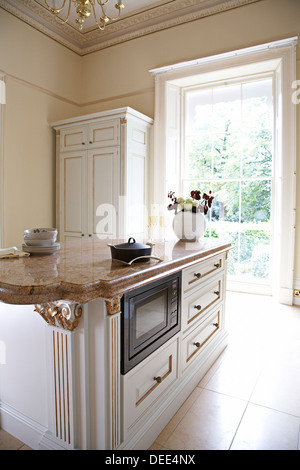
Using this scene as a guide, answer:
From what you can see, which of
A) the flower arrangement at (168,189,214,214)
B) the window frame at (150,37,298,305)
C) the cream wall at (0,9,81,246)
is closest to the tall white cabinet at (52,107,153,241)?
the cream wall at (0,9,81,246)

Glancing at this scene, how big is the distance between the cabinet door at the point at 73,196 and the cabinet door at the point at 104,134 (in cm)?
26

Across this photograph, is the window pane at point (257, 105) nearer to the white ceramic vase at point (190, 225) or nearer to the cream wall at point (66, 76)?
the cream wall at point (66, 76)

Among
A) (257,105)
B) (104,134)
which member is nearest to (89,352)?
(104,134)

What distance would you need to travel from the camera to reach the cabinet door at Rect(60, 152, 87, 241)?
4.49 metres

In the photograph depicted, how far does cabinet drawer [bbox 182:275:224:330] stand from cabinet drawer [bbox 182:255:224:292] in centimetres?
5

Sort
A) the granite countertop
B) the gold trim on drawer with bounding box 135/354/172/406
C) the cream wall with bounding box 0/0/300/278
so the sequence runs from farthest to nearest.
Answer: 1. the cream wall with bounding box 0/0/300/278
2. the gold trim on drawer with bounding box 135/354/172/406
3. the granite countertop

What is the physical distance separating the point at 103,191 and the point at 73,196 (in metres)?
0.56

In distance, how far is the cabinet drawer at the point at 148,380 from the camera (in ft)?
4.33

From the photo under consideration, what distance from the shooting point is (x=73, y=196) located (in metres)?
4.59

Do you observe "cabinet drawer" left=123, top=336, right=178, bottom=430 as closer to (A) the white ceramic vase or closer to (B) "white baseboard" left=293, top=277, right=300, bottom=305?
(A) the white ceramic vase

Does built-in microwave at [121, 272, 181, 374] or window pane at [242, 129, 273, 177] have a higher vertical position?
window pane at [242, 129, 273, 177]

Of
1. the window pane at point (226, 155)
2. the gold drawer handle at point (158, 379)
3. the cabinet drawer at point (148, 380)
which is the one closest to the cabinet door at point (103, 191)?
the window pane at point (226, 155)

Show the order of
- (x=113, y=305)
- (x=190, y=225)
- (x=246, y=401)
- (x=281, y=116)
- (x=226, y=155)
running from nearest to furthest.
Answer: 1. (x=113, y=305)
2. (x=246, y=401)
3. (x=190, y=225)
4. (x=281, y=116)
5. (x=226, y=155)

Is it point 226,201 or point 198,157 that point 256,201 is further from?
point 198,157
